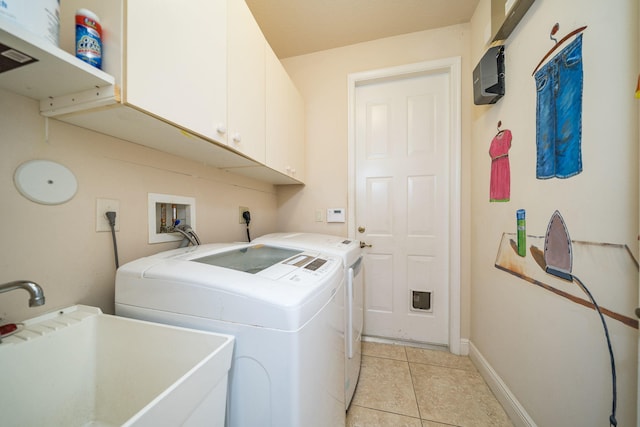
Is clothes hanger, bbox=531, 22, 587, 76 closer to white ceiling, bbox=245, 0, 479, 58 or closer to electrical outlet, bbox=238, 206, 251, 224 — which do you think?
white ceiling, bbox=245, 0, 479, 58

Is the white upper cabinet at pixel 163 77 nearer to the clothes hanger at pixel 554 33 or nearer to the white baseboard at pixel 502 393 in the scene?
the clothes hanger at pixel 554 33

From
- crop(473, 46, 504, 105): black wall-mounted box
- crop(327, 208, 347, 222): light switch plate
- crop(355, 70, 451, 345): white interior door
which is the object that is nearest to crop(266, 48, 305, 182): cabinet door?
crop(327, 208, 347, 222): light switch plate

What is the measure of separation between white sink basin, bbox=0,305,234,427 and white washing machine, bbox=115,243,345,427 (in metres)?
0.06

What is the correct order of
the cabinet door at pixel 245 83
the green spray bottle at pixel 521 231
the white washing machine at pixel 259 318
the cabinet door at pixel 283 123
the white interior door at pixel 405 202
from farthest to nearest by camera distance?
the white interior door at pixel 405 202 → the cabinet door at pixel 283 123 → the green spray bottle at pixel 521 231 → the cabinet door at pixel 245 83 → the white washing machine at pixel 259 318

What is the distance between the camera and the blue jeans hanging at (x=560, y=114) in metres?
0.77

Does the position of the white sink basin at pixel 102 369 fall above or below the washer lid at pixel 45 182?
below

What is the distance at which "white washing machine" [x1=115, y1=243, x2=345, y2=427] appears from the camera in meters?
0.56

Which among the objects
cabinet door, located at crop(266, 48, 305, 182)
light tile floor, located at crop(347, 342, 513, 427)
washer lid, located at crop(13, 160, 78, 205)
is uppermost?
cabinet door, located at crop(266, 48, 305, 182)

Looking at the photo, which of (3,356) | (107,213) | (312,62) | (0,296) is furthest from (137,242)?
(312,62)

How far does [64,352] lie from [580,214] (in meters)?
1.71

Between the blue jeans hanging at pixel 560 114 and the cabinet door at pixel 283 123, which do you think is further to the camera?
the cabinet door at pixel 283 123

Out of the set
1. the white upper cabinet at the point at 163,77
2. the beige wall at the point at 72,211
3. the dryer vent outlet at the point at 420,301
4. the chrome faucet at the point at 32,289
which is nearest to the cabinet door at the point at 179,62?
the white upper cabinet at the point at 163,77

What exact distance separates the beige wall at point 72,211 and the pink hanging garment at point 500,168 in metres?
1.79

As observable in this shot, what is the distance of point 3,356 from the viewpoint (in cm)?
50
